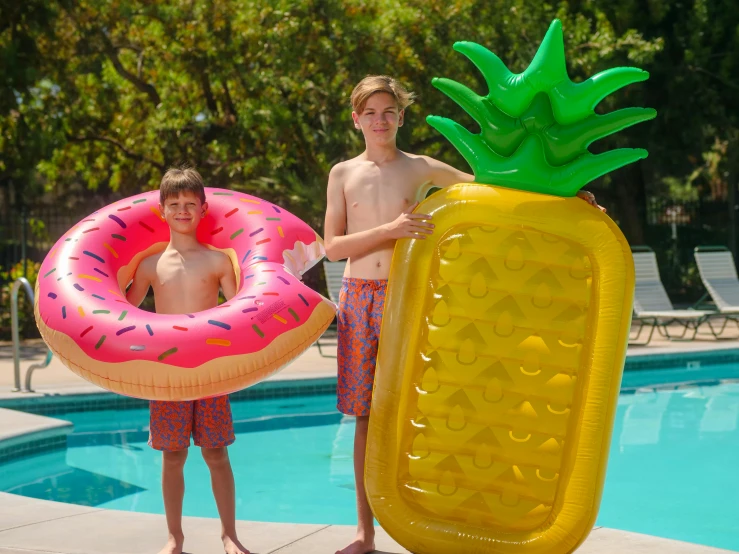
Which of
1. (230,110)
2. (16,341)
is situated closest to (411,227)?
(16,341)

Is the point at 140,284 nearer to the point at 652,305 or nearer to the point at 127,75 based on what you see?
the point at 652,305

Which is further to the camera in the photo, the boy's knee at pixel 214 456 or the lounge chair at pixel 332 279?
the lounge chair at pixel 332 279

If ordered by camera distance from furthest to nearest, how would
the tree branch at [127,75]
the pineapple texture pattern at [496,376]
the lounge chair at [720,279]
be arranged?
1. the tree branch at [127,75]
2. the lounge chair at [720,279]
3. the pineapple texture pattern at [496,376]

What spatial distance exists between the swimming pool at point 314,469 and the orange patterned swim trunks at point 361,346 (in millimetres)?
1935

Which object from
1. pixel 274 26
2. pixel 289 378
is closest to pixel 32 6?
pixel 274 26

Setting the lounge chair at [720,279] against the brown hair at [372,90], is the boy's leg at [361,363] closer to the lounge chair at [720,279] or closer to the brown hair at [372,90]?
the brown hair at [372,90]

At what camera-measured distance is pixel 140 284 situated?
3.50 m

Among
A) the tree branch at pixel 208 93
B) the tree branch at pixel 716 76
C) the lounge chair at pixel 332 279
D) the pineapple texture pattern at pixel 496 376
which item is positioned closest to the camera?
the pineapple texture pattern at pixel 496 376

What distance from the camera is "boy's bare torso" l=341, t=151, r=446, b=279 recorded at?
3381 mm

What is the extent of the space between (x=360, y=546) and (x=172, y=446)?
72 centimetres

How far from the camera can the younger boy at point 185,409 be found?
3334 millimetres

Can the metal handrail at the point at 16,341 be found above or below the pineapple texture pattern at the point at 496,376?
below

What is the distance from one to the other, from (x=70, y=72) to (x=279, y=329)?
482 inches

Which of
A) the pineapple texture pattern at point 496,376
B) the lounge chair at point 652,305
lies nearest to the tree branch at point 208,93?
the lounge chair at point 652,305
